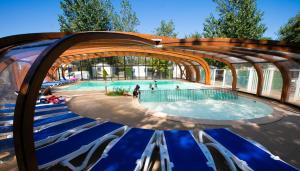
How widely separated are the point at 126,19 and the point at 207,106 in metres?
28.6

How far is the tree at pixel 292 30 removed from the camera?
784 inches

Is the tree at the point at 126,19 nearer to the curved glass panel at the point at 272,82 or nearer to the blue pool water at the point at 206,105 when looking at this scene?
the blue pool water at the point at 206,105

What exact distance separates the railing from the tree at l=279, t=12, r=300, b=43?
17.7m

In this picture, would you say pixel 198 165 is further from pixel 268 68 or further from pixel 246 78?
pixel 246 78

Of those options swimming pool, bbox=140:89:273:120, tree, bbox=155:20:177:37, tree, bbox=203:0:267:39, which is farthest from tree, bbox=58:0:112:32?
swimming pool, bbox=140:89:273:120

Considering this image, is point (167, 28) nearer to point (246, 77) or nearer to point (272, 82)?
point (246, 77)

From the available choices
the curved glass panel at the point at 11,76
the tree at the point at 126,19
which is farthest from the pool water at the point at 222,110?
the tree at the point at 126,19

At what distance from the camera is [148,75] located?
25.4 metres

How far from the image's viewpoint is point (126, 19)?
30.9m

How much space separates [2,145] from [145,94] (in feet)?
25.7

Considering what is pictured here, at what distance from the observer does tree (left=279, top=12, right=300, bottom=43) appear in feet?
65.3

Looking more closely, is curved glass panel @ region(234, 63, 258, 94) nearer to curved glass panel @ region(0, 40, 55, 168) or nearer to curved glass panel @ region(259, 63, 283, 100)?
curved glass panel @ region(259, 63, 283, 100)

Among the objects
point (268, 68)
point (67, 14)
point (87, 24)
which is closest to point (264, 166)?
point (268, 68)

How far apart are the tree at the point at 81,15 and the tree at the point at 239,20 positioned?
19.4 meters
